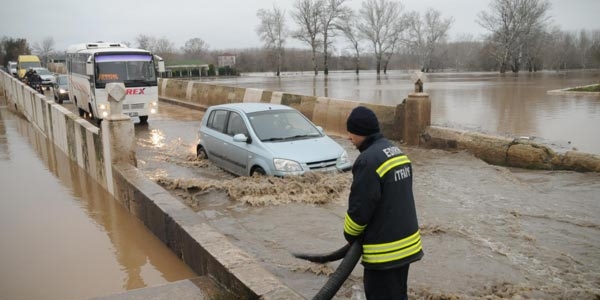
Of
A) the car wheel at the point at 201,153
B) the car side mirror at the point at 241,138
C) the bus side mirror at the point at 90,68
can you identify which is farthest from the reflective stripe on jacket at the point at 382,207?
the bus side mirror at the point at 90,68

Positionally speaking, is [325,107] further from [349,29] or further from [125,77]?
[349,29]

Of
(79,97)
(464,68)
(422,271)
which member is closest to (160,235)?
(422,271)

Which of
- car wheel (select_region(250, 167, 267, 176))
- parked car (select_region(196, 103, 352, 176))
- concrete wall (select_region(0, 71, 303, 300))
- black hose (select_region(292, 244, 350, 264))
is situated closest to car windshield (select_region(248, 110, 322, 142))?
parked car (select_region(196, 103, 352, 176))

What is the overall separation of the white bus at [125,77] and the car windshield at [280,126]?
9.41 metres

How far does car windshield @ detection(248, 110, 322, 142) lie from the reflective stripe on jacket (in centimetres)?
592

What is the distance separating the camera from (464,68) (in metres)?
90.0

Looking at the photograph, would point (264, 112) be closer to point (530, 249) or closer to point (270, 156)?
point (270, 156)

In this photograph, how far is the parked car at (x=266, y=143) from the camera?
8.62 m

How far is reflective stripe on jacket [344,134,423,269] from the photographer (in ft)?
10.6

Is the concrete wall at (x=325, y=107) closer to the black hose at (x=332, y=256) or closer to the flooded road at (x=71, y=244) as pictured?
the flooded road at (x=71, y=244)

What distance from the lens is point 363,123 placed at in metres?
3.40

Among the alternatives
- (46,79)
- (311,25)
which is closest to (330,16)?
(311,25)

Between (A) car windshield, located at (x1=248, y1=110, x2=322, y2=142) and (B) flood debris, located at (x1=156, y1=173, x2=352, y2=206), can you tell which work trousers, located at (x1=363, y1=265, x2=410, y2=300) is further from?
(A) car windshield, located at (x1=248, y1=110, x2=322, y2=142)

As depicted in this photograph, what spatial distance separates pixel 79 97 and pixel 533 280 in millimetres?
19782
